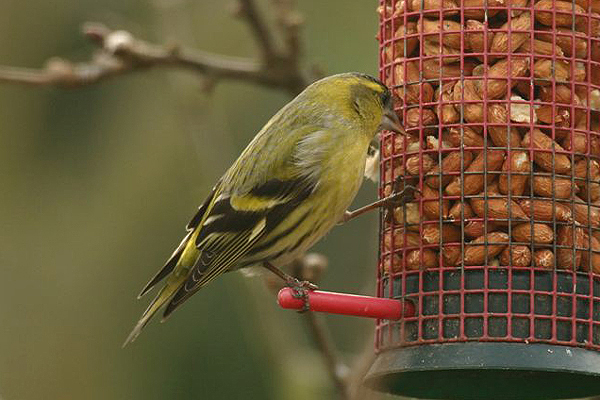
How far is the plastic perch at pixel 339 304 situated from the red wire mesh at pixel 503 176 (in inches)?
8.5


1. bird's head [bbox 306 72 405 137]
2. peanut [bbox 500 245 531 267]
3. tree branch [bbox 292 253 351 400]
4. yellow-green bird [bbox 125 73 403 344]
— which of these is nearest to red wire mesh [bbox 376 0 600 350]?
peanut [bbox 500 245 531 267]

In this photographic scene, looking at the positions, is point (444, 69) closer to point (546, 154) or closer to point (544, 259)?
point (546, 154)

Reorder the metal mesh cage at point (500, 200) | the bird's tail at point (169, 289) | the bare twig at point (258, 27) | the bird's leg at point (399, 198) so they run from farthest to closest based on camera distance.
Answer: the bare twig at point (258, 27)
the bird's tail at point (169, 289)
the bird's leg at point (399, 198)
the metal mesh cage at point (500, 200)

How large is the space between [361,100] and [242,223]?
37.3 inches

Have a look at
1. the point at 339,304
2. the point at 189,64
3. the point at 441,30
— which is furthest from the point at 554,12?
the point at 189,64

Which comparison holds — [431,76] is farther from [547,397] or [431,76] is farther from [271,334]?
[271,334]

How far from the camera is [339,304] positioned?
642cm

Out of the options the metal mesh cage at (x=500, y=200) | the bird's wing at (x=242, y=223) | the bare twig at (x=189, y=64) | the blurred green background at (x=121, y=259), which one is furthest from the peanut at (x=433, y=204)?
the blurred green background at (x=121, y=259)

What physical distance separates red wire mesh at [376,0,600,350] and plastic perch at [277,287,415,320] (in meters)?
0.22

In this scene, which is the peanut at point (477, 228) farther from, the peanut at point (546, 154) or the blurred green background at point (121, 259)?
the blurred green background at point (121, 259)

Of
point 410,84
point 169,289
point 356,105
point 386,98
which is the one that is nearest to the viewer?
point 410,84

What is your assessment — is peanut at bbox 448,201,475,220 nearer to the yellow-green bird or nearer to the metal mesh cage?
the metal mesh cage

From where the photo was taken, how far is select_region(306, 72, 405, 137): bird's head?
699cm

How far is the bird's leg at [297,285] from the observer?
6477mm
